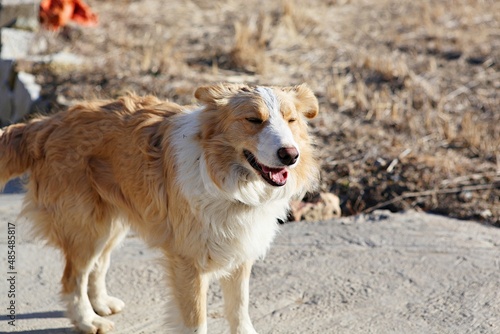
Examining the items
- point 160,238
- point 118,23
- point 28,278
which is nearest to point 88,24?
point 118,23

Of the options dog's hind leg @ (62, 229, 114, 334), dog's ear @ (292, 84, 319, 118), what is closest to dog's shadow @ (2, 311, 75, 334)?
dog's hind leg @ (62, 229, 114, 334)

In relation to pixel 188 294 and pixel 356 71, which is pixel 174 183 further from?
pixel 356 71

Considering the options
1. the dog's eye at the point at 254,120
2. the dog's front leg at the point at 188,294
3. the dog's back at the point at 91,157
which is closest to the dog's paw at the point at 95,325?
the dog's back at the point at 91,157

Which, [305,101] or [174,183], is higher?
[305,101]

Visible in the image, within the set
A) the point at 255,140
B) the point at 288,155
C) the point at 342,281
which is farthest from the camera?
the point at 342,281

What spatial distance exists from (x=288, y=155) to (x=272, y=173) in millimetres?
190

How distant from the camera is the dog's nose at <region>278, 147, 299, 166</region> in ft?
13.0

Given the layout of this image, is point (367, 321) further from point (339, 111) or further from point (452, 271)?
point (339, 111)

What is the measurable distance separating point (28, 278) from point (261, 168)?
2369 mm

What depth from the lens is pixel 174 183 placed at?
4367 mm

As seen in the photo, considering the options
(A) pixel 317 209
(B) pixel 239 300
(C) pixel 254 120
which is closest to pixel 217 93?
(C) pixel 254 120

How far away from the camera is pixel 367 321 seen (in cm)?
485

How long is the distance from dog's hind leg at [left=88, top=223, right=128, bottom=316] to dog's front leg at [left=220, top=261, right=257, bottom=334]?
35.1 inches

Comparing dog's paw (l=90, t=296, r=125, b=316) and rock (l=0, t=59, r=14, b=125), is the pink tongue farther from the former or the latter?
rock (l=0, t=59, r=14, b=125)
